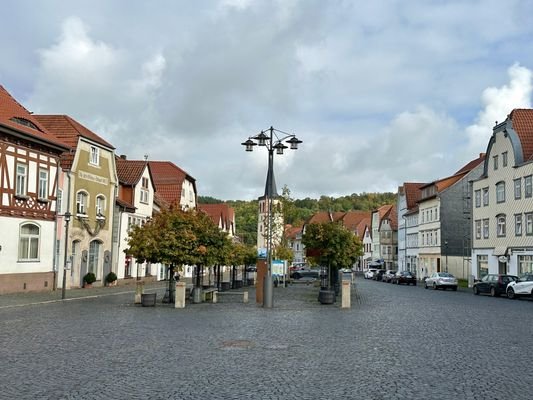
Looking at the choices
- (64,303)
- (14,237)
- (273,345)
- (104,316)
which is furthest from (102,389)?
(14,237)

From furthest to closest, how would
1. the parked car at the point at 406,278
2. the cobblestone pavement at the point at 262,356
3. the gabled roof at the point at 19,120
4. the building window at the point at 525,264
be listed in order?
the parked car at the point at 406,278 < the building window at the point at 525,264 < the gabled roof at the point at 19,120 < the cobblestone pavement at the point at 262,356

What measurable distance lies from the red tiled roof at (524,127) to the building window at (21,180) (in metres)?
37.8

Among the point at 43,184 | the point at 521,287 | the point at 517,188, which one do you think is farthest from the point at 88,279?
the point at 517,188

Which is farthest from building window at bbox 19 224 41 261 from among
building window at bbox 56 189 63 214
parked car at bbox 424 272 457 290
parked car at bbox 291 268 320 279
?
parked car at bbox 291 268 320 279

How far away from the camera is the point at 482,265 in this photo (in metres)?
58.8

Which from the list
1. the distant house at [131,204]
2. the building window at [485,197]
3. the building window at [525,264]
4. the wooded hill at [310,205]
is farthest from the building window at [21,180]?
the wooded hill at [310,205]

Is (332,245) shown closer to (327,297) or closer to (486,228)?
(327,297)

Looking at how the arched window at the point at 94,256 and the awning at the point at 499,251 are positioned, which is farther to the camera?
the awning at the point at 499,251

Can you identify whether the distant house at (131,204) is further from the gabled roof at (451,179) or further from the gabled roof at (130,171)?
the gabled roof at (451,179)

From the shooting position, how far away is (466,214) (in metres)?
72.2

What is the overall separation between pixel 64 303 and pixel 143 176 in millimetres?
25307

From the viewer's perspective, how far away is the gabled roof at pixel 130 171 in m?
50.5

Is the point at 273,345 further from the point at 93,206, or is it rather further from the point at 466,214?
the point at 466,214

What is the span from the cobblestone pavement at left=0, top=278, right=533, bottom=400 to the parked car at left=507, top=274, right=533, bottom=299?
46.9 ft
